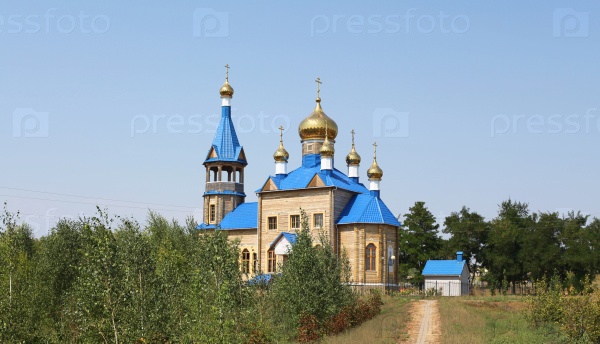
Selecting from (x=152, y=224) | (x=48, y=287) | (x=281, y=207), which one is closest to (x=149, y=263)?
(x=48, y=287)

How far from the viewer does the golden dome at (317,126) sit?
51469 millimetres

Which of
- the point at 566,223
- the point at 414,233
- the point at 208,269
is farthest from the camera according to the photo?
the point at 414,233

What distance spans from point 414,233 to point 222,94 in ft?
79.2

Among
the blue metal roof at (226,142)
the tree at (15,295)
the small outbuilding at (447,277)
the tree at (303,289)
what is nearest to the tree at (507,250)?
the small outbuilding at (447,277)

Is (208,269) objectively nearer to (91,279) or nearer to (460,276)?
(91,279)

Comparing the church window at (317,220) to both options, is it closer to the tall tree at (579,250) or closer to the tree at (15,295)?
the tall tree at (579,250)

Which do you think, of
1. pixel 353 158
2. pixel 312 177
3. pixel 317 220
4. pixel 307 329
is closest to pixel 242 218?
pixel 312 177

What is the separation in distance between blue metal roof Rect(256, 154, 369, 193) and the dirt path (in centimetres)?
1131

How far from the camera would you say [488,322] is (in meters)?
30.0

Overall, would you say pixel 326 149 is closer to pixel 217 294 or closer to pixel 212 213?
pixel 212 213

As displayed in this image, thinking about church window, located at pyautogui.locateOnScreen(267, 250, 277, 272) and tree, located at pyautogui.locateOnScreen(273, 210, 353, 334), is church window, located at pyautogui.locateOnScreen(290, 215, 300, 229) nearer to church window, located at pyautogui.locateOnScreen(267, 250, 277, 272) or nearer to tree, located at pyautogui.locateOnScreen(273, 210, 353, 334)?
church window, located at pyautogui.locateOnScreen(267, 250, 277, 272)

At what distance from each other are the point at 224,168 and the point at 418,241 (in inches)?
862

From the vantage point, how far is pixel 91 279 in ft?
50.0

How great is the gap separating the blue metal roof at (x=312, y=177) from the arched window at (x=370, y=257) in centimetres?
473
